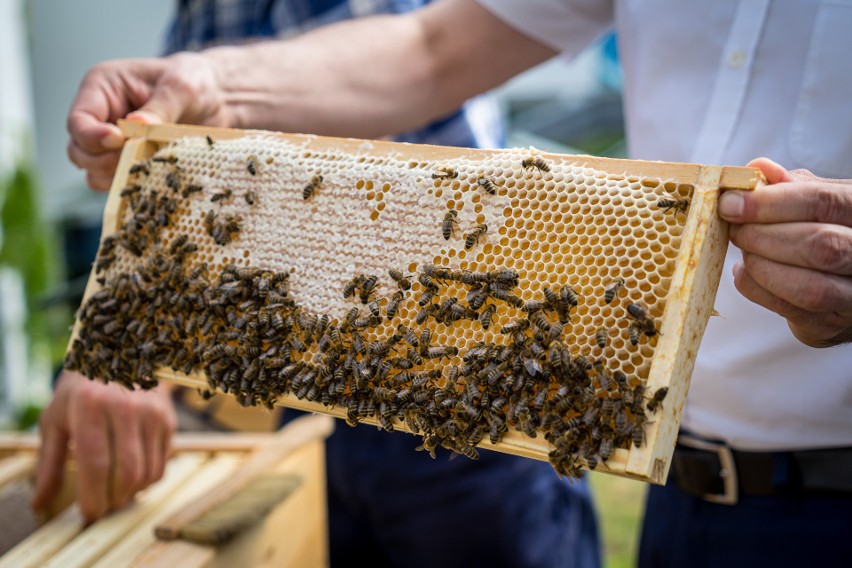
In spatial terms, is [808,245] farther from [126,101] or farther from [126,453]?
[126,453]

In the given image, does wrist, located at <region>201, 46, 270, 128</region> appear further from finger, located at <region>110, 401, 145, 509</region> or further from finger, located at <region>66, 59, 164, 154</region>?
finger, located at <region>110, 401, 145, 509</region>

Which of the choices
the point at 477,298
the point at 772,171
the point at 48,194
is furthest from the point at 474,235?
the point at 48,194

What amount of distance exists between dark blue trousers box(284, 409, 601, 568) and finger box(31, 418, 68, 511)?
5.28 ft

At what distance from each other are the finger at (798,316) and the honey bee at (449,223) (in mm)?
731

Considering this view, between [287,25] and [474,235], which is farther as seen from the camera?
[287,25]

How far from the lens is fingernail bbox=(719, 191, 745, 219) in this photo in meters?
1.65

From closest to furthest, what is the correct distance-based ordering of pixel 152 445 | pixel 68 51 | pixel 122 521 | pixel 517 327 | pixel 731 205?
pixel 731 205, pixel 517 327, pixel 122 521, pixel 152 445, pixel 68 51

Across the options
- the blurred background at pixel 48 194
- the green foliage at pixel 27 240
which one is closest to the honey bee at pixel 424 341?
the blurred background at pixel 48 194

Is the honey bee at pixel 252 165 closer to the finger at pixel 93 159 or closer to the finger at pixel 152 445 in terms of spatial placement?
the finger at pixel 93 159

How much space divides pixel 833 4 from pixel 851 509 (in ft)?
5.59

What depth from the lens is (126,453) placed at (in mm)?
2891

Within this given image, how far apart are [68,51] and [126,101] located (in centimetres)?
760

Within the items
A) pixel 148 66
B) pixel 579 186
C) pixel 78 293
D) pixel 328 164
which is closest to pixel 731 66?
pixel 579 186

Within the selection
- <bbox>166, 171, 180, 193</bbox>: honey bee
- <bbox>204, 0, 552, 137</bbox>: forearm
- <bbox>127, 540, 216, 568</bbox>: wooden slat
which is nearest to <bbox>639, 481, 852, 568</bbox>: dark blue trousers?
<bbox>127, 540, 216, 568</bbox>: wooden slat
